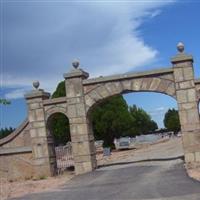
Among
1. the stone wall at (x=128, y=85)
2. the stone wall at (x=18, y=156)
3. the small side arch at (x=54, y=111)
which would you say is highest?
the stone wall at (x=128, y=85)

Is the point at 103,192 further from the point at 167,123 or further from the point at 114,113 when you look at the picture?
the point at 167,123

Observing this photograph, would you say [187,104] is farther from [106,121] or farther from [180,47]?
[106,121]

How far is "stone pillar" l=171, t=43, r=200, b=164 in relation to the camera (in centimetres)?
2066

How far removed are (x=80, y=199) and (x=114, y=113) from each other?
36003mm

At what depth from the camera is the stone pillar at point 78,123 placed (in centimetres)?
2230

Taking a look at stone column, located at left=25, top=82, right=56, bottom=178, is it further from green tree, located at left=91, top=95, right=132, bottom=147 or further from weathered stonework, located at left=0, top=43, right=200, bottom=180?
green tree, located at left=91, top=95, right=132, bottom=147

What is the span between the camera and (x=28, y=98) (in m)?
23.3

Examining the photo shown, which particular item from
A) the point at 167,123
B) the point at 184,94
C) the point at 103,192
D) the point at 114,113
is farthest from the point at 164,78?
the point at 167,123

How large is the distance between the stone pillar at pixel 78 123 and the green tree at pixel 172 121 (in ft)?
263

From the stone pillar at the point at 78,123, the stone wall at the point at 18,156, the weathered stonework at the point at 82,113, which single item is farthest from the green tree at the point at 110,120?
the stone pillar at the point at 78,123

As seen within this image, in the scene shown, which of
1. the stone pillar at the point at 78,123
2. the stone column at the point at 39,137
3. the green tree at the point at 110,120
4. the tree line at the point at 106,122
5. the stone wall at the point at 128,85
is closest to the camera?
the stone wall at the point at 128,85

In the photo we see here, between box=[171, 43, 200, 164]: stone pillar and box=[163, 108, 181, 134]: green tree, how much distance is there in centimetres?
8094

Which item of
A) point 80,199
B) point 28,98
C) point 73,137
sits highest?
point 28,98

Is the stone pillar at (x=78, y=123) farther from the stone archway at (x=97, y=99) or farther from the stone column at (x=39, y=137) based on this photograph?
the stone column at (x=39, y=137)
